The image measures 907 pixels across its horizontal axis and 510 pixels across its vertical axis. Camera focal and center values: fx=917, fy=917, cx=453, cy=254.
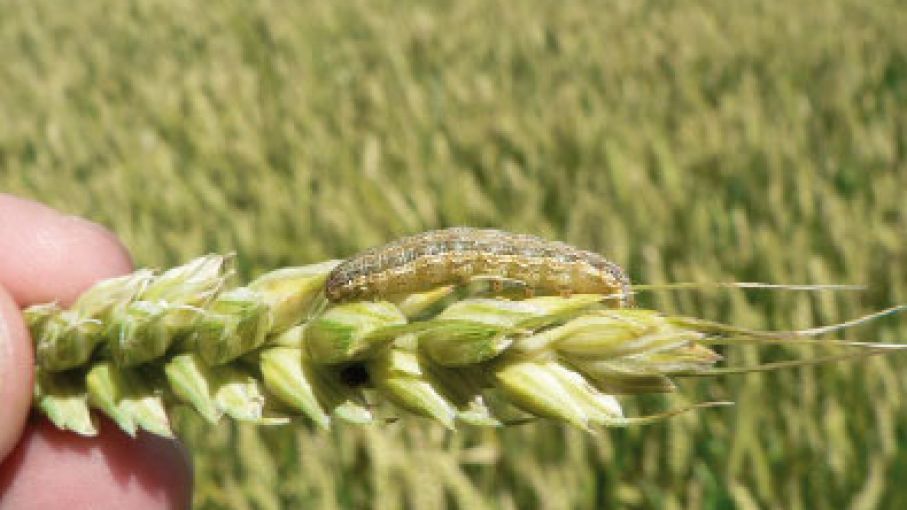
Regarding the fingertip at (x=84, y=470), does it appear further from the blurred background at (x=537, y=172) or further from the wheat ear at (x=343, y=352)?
the blurred background at (x=537, y=172)

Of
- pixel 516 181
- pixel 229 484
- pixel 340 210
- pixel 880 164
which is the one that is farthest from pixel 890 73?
pixel 229 484

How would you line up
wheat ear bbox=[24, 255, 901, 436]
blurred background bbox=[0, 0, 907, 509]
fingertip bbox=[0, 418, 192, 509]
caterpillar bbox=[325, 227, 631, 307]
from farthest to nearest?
blurred background bbox=[0, 0, 907, 509], fingertip bbox=[0, 418, 192, 509], caterpillar bbox=[325, 227, 631, 307], wheat ear bbox=[24, 255, 901, 436]

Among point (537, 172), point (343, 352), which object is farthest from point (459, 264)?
point (537, 172)

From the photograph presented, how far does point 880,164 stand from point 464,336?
2.05 meters

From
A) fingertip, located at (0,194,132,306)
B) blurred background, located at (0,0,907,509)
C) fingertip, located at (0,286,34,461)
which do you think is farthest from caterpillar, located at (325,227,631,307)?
blurred background, located at (0,0,907,509)

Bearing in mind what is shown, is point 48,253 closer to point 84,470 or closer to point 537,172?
point 84,470

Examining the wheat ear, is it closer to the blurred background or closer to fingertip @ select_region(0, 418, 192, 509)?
fingertip @ select_region(0, 418, 192, 509)

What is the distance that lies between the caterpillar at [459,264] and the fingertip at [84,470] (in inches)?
15.2

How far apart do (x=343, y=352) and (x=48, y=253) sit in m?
0.56

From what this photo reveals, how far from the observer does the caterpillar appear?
668mm

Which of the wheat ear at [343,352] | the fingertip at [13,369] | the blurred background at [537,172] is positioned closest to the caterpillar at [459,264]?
the wheat ear at [343,352]

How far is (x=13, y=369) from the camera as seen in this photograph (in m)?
0.80

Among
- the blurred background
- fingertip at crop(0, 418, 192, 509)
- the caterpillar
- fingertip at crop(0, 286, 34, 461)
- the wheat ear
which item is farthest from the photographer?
the blurred background

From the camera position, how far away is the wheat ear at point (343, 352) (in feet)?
1.83
